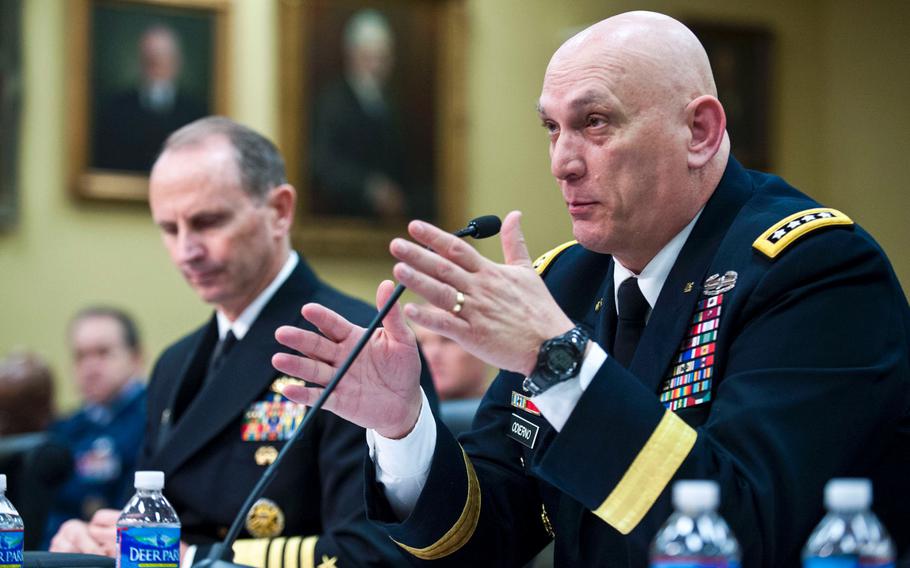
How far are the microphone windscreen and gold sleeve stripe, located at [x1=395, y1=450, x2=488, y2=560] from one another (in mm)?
540

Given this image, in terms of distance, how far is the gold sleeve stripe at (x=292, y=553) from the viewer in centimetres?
311

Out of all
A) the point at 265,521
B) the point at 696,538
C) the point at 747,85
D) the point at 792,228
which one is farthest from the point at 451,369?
the point at 696,538

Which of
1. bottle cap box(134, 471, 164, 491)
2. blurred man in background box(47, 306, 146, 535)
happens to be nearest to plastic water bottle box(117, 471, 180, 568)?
bottle cap box(134, 471, 164, 491)

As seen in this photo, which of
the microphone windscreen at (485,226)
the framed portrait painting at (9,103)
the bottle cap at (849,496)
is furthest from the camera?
the framed portrait painting at (9,103)

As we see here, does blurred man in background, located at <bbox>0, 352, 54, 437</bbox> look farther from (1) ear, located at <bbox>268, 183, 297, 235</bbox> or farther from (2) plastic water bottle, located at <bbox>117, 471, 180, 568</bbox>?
(2) plastic water bottle, located at <bbox>117, 471, 180, 568</bbox>

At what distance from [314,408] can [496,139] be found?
584 cm

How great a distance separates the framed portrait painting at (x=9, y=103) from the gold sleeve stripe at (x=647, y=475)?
A: 5.21 metres

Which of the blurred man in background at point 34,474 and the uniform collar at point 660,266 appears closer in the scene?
the uniform collar at point 660,266

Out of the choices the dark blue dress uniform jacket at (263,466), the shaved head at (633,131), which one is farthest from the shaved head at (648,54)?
the dark blue dress uniform jacket at (263,466)

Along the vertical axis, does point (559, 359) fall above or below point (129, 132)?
above

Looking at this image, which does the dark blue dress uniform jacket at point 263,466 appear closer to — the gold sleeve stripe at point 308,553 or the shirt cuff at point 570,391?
the gold sleeve stripe at point 308,553

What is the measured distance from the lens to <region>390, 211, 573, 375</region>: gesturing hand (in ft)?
6.58

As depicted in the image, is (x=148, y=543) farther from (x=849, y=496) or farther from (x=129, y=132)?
(x=129, y=132)

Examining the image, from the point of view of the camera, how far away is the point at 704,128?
262cm
